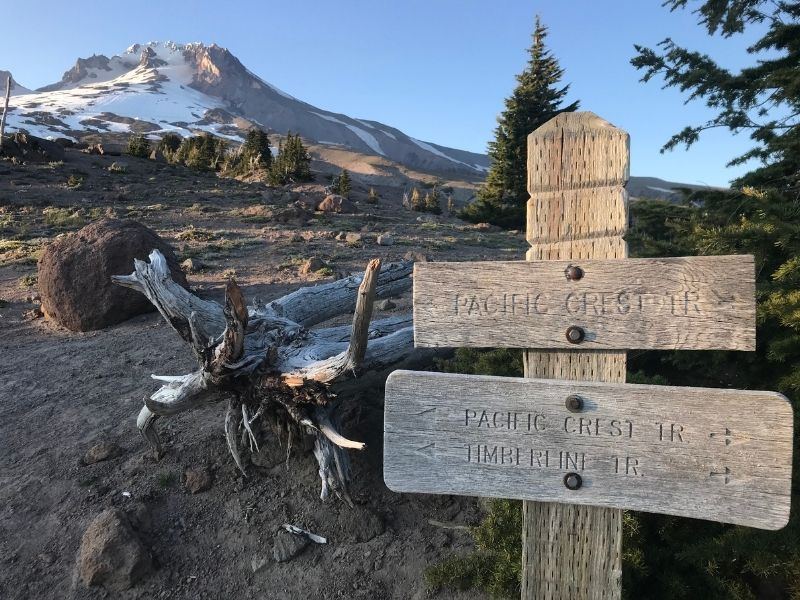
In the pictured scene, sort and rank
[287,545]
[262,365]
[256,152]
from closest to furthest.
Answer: [287,545]
[262,365]
[256,152]

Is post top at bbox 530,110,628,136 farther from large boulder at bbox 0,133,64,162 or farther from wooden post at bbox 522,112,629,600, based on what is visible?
large boulder at bbox 0,133,64,162

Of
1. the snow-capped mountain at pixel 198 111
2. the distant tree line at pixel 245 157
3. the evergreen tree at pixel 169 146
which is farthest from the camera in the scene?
the snow-capped mountain at pixel 198 111

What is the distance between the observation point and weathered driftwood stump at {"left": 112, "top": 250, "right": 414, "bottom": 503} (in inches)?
140

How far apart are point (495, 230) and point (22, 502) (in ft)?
64.3

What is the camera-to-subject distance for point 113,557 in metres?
3.39

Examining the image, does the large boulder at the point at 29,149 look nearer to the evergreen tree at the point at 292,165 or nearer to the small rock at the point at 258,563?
the evergreen tree at the point at 292,165

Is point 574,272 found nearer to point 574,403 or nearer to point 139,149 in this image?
point 574,403

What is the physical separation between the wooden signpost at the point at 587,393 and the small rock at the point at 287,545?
6.45ft

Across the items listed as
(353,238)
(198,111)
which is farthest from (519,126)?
(198,111)

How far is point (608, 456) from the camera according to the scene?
180 centimetres

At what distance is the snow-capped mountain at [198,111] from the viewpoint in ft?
342

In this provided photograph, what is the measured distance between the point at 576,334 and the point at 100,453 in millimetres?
4198

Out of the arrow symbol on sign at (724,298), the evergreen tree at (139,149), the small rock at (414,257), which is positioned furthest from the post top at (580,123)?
the evergreen tree at (139,149)

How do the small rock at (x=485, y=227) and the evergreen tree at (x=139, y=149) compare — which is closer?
the small rock at (x=485, y=227)
